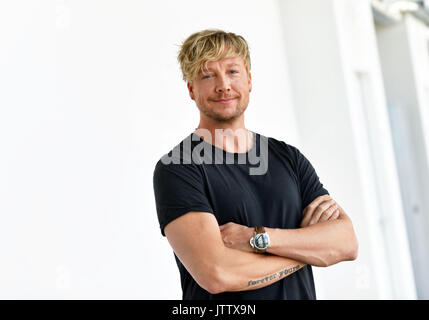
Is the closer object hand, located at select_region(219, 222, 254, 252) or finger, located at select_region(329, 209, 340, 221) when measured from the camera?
hand, located at select_region(219, 222, 254, 252)

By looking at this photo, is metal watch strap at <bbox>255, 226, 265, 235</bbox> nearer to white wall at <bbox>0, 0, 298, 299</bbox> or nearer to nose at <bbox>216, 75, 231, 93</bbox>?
nose at <bbox>216, 75, 231, 93</bbox>

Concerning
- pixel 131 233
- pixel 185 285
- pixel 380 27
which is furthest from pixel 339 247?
pixel 380 27

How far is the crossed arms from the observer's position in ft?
4.23

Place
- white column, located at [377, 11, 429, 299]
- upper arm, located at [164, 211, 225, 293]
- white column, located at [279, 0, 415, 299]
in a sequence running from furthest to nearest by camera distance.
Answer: white column, located at [377, 11, 429, 299] < white column, located at [279, 0, 415, 299] < upper arm, located at [164, 211, 225, 293]

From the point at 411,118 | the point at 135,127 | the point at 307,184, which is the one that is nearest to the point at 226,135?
the point at 307,184

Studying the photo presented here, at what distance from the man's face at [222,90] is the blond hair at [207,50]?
0.06 ft

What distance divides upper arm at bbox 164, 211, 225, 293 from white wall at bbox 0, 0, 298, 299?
2.65 feet

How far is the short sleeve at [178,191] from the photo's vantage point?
131 cm

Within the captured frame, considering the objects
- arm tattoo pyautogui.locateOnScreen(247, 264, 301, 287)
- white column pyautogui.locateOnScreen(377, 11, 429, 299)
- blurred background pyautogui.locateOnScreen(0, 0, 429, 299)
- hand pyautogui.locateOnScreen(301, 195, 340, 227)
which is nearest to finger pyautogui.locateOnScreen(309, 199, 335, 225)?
hand pyautogui.locateOnScreen(301, 195, 340, 227)

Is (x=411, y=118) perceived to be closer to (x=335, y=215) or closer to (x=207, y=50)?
(x=335, y=215)

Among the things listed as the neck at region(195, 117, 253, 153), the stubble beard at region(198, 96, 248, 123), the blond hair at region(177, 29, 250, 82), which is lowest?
the neck at region(195, 117, 253, 153)

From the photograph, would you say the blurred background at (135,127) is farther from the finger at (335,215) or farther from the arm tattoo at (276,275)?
the finger at (335,215)

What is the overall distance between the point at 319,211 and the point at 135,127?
1.17 meters

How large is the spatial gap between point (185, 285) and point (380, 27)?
5147mm
